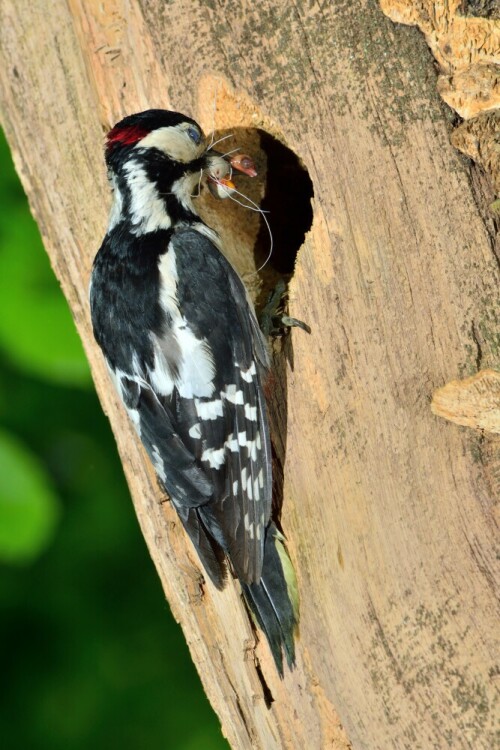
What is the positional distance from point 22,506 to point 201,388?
2.30ft

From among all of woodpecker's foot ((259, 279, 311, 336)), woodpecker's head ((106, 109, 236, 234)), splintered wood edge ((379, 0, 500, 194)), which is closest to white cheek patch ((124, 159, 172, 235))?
woodpecker's head ((106, 109, 236, 234))

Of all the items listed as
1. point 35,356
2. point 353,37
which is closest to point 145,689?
point 35,356

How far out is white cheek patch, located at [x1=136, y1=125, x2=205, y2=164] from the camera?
2.12m

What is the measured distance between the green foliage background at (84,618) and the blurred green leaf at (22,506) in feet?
1.32

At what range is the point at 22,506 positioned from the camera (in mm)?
2480

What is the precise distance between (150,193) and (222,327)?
40cm

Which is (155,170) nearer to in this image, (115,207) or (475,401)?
(115,207)

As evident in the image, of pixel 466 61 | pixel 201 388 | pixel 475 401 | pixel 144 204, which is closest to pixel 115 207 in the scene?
pixel 144 204

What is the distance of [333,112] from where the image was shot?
1996 millimetres

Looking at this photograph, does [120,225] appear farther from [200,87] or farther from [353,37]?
[353,37]

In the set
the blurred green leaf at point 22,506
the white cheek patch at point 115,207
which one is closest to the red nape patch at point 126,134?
the white cheek patch at point 115,207

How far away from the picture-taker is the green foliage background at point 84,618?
3076 mm

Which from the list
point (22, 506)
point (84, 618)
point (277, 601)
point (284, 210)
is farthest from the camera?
point (84, 618)

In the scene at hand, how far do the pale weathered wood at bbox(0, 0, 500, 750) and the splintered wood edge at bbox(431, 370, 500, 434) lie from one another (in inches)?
0.9
